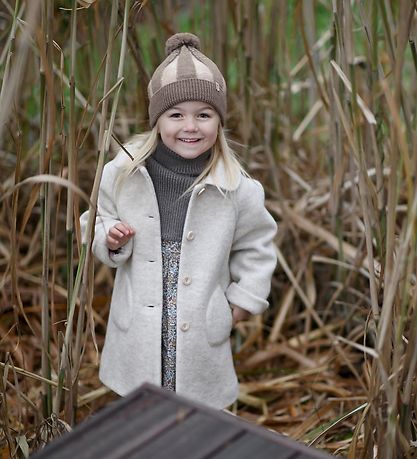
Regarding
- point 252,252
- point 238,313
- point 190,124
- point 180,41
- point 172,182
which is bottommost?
point 238,313

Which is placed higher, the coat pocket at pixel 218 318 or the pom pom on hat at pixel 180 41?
the pom pom on hat at pixel 180 41

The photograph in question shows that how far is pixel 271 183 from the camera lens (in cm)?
245

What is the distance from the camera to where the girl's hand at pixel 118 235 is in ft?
4.87

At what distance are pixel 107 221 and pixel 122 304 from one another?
147mm

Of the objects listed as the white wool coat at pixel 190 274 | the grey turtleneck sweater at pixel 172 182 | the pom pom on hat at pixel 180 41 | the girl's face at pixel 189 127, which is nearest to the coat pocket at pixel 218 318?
the white wool coat at pixel 190 274

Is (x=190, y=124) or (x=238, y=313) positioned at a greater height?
(x=190, y=124)

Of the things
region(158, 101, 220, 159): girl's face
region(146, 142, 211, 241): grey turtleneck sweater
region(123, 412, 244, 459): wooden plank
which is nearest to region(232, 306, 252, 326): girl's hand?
region(146, 142, 211, 241): grey turtleneck sweater

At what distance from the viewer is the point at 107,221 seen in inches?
60.9

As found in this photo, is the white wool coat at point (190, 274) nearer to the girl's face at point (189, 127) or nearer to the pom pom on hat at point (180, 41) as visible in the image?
the girl's face at point (189, 127)

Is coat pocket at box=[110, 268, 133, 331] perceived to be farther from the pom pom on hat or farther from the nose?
the pom pom on hat

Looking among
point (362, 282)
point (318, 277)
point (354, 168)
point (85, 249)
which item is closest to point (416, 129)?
point (85, 249)

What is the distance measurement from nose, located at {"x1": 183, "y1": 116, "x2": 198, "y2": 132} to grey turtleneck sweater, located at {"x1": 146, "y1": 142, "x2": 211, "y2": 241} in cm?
7

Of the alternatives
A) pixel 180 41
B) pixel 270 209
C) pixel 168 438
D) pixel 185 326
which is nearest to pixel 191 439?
pixel 168 438

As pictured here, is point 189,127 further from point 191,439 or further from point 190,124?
point 191,439
